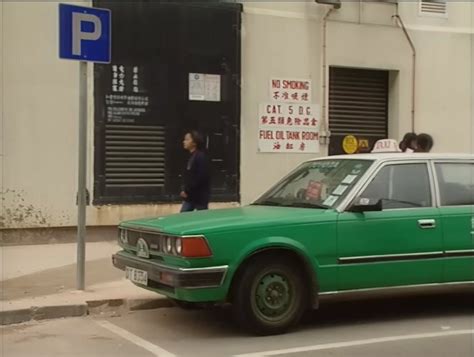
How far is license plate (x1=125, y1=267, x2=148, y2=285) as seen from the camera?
6.59 metres

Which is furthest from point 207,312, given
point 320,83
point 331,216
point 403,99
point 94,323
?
point 403,99

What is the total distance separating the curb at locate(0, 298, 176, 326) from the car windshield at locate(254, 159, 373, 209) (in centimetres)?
157

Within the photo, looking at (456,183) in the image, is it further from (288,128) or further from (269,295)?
(288,128)

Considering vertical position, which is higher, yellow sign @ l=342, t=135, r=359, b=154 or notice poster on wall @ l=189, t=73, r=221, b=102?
notice poster on wall @ l=189, t=73, r=221, b=102

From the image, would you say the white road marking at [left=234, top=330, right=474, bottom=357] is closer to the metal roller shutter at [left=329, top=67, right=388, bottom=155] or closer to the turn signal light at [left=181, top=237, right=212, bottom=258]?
the turn signal light at [left=181, top=237, right=212, bottom=258]

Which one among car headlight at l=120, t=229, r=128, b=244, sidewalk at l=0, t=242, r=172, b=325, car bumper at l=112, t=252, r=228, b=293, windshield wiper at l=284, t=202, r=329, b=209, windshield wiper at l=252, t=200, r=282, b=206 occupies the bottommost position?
sidewalk at l=0, t=242, r=172, b=325

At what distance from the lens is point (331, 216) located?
21.6 ft

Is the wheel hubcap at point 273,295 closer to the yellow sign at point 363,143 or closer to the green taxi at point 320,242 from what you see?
the green taxi at point 320,242

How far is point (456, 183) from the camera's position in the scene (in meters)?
7.32

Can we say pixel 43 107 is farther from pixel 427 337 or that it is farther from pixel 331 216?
pixel 427 337

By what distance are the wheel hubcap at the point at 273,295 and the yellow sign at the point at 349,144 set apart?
7126 mm

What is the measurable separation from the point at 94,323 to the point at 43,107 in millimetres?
4561

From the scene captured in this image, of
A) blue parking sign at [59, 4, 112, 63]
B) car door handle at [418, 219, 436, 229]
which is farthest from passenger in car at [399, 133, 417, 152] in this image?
blue parking sign at [59, 4, 112, 63]

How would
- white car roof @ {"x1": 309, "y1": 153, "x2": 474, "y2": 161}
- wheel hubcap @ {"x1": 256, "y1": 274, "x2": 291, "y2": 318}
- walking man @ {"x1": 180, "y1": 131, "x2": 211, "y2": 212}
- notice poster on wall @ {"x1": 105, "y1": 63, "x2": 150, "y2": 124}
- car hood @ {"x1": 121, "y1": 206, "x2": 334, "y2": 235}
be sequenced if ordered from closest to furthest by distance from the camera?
car hood @ {"x1": 121, "y1": 206, "x2": 334, "y2": 235}
wheel hubcap @ {"x1": 256, "y1": 274, "x2": 291, "y2": 318}
white car roof @ {"x1": 309, "y1": 153, "x2": 474, "y2": 161}
walking man @ {"x1": 180, "y1": 131, "x2": 211, "y2": 212}
notice poster on wall @ {"x1": 105, "y1": 63, "x2": 150, "y2": 124}
